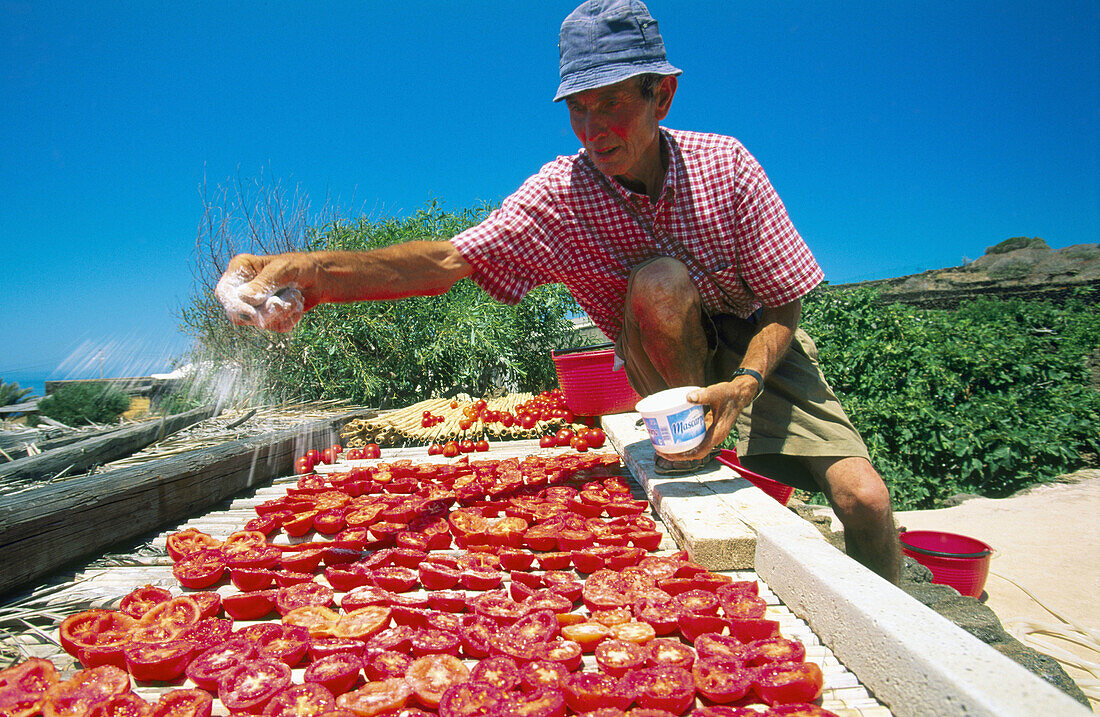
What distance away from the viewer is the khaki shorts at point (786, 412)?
2.47 metres

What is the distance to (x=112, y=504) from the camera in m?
2.47

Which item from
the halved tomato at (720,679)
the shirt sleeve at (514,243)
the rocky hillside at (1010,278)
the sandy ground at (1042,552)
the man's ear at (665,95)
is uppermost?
the rocky hillside at (1010,278)

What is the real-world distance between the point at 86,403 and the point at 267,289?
8.15 m

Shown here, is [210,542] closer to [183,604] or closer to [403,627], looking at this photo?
[183,604]

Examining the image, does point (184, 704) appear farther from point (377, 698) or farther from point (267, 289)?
point (267, 289)

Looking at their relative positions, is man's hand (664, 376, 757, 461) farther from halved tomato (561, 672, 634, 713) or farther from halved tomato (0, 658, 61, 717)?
halved tomato (0, 658, 61, 717)

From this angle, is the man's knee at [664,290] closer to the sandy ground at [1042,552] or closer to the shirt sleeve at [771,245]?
the shirt sleeve at [771,245]

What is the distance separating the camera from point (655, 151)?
2.48 meters

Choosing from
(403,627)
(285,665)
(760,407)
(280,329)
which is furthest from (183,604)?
(760,407)

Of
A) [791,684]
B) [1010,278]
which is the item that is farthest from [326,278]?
[1010,278]

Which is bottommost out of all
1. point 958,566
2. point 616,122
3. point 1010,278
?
point 958,566

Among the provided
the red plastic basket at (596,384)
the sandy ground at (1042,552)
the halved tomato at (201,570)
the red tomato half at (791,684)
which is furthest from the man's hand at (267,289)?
the sandy ground at (1042,552)

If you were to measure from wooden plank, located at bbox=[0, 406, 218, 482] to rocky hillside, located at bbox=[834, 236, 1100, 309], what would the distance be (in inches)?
718

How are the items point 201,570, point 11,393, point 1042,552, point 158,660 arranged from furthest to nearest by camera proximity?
point 11,393
point 1042,552
point 201,570
point 158,660
